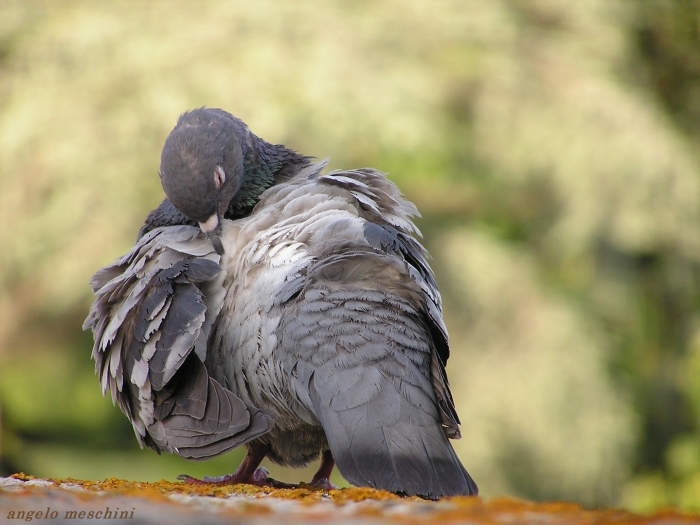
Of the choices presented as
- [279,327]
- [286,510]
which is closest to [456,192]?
[279,327]

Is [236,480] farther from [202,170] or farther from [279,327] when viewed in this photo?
[202,170]

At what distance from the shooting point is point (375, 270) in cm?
339

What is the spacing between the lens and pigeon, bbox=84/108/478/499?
2973mm

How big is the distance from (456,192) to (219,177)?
7323 mm

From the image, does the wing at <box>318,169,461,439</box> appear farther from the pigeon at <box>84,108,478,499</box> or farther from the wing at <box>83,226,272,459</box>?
the wing at <box>83,226,272,459</box>

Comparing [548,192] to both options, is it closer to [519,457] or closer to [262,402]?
[519,457]

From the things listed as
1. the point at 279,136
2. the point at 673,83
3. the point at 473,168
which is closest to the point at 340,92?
the point at 279,136

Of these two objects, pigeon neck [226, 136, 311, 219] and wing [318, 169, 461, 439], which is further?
pigeon neck [226, 136, 311, 219]

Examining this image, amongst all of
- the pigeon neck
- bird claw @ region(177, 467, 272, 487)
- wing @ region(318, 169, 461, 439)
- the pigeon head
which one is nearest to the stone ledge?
wing @ region(318, 169, 461, 439)

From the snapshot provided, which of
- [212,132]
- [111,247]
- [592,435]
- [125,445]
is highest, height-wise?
[212,132]

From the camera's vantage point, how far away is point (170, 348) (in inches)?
135

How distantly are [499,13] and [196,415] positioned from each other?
30.8ft

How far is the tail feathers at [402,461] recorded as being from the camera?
9.05ft

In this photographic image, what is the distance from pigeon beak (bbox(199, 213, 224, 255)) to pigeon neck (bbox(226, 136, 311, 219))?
0.35 meters
